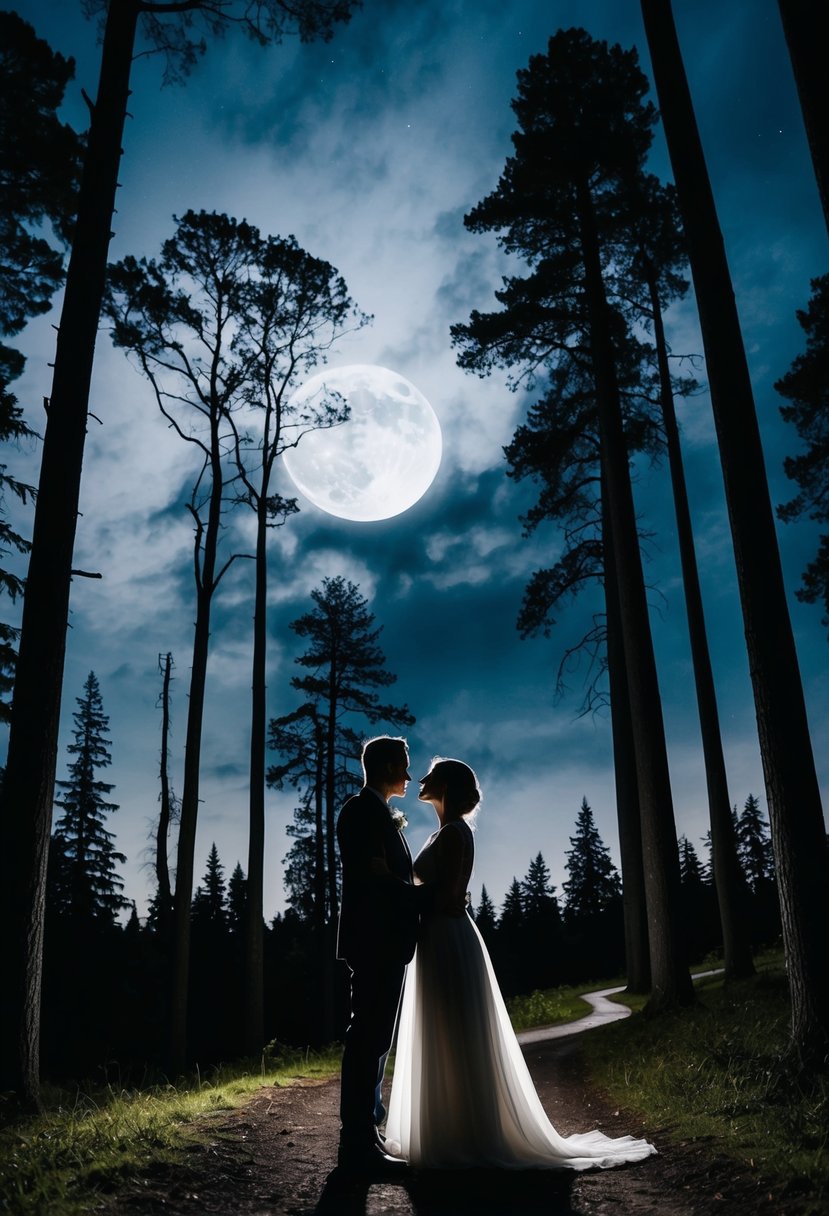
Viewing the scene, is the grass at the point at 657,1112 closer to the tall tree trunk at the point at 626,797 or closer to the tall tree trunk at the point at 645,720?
the tall tree trunk at the point at 645,720

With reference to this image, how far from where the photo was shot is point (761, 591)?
676 centimetres

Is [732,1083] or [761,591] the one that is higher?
[761,591]

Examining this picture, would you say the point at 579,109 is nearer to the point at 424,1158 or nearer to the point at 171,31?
the point at 171,31

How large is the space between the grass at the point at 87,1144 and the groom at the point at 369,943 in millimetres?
1079


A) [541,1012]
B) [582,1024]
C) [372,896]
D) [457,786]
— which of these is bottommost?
[541,1012]

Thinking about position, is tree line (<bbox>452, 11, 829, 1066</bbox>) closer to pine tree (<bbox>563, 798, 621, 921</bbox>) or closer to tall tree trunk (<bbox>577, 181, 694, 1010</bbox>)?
tall tree trunk (<bbox>577, 181, 694, 1010</bbox>)

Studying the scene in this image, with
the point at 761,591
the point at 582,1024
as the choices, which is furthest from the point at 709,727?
the point at 761,591

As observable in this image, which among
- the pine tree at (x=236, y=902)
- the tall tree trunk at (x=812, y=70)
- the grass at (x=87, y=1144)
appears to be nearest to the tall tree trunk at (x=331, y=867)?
the grass at (x=87, y=1144)

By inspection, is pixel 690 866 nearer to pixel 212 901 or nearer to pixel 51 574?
pixel 212 901

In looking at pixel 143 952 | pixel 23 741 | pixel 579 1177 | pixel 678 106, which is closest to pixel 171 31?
pixel 678 106

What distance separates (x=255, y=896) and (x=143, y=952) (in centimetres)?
2764

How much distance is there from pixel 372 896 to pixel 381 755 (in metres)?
0.93

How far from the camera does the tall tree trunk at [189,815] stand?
1360 cm

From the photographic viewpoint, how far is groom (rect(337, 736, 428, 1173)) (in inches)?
196
